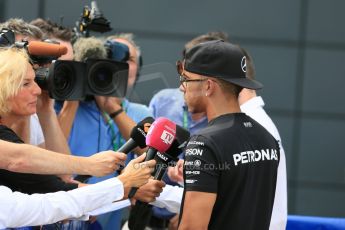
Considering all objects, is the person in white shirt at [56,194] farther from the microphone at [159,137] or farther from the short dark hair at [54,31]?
the short dark hair at [54,31]

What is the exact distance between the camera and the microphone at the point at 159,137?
311 centimetres

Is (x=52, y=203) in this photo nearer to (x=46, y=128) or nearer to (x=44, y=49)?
(x=44, y=49)

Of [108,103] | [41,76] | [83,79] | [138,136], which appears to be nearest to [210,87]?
[138,136]

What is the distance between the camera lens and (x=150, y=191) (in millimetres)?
3307

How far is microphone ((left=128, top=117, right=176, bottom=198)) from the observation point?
3.11m

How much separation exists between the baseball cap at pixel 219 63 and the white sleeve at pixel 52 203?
2.06 ft

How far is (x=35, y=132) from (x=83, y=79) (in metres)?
0.41

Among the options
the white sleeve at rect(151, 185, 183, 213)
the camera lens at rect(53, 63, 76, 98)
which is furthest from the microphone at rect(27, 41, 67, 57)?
the white sleeve at rect(151, 185, 183, 213)

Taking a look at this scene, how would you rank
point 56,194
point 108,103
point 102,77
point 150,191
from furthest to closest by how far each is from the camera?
point 108,103 → point 102,77 → point 150,191 → point 56,194

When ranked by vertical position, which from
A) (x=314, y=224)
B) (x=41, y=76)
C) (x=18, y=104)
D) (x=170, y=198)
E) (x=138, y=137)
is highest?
(x=41, y=76)

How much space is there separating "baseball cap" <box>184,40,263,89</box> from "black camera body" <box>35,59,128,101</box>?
3.31 ft

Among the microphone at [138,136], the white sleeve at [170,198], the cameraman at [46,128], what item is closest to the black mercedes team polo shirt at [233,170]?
the microphone at [138,136]

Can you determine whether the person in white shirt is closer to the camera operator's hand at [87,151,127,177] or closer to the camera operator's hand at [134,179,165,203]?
the camera operator's hand at [87,151,127,177]

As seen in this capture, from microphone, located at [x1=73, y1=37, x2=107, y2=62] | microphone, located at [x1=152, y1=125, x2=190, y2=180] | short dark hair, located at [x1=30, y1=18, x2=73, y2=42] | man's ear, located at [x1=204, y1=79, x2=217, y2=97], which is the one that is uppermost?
short dark hair, located at [x1=30, y1=18, x2=73, y2=42]
